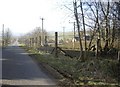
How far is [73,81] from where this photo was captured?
1105 centimetres

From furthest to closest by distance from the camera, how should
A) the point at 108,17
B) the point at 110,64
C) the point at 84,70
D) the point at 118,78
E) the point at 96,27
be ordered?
the point at 96,27 → the point at 108,17 → the point at 84,70 → the point at 110,64 → the point at 118,78

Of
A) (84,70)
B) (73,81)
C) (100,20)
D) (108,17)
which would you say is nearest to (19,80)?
(73,81)

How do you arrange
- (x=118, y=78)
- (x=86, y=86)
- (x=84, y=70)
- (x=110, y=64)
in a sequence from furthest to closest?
(x=84, y=70)
(x=110, y=64)
(x=118, y=78)
(x=86, y=86)

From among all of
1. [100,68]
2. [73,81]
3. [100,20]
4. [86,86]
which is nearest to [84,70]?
[100,68]

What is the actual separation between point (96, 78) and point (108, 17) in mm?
7545

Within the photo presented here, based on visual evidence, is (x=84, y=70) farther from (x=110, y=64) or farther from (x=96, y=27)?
(x=96, y=27)

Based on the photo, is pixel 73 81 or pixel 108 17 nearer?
pixel 73 81

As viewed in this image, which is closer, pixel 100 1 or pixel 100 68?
pixel 100 68

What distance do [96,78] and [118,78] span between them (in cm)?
90

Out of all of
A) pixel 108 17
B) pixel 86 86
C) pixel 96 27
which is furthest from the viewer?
pixel 96 27

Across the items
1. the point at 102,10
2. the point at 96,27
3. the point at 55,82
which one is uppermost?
the point at 102,10

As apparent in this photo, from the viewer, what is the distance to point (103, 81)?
11.4m

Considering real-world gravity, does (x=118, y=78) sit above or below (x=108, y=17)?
below

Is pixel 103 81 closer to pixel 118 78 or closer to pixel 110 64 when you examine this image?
pixel 118 78
